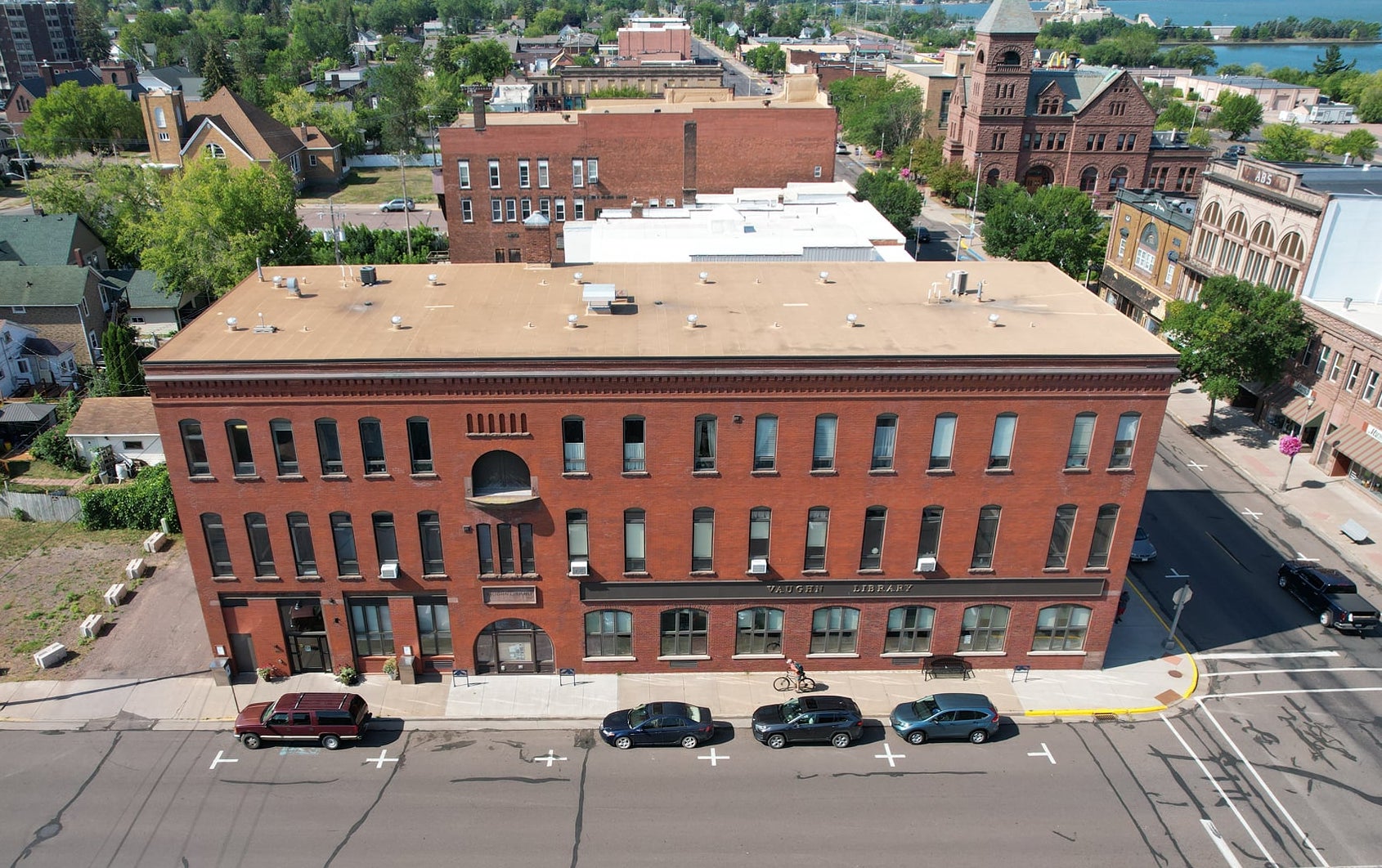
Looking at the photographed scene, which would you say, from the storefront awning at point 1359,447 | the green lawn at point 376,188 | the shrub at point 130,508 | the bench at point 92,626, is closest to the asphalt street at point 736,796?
the bench at point 92,626

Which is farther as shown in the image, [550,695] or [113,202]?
[113,202]

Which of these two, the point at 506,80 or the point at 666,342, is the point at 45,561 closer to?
the point at 666,342

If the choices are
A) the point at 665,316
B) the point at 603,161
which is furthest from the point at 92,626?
the point at 603,161

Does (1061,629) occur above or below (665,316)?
below

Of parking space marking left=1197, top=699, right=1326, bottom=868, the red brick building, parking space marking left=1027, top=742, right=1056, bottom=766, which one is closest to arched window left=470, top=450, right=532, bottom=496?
parking space marking left=1027, top=742, right=1056, bottom=766

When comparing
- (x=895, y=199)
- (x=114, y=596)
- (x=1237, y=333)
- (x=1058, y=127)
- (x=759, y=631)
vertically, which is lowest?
(x=114, y=596)

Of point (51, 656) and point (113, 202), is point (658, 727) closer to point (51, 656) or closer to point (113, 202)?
point (51, 656)
